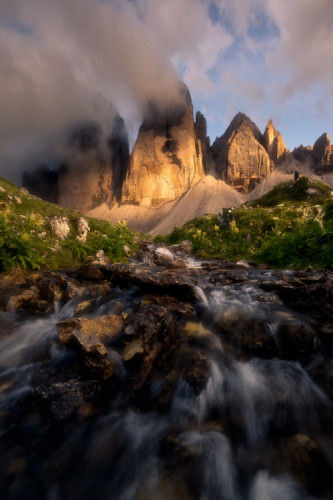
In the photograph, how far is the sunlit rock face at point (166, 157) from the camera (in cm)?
10938

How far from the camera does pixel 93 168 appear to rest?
134 m

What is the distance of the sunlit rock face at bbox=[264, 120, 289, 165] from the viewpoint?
379 ft

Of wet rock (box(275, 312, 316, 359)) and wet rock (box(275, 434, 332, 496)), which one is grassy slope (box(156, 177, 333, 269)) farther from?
wet rock (box(275, 434, 332, 496))

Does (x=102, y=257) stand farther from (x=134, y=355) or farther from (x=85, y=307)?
(x=134, y=355)

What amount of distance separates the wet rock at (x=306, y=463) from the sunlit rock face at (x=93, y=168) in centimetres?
13517

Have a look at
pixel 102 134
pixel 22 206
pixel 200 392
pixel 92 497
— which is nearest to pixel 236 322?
pixel 200 392

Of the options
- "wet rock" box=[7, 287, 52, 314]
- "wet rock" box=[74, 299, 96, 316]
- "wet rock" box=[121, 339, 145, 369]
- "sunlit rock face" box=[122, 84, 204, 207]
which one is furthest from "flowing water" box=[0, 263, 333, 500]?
"sunlit rock face" box=[122, 84, 204, 207]

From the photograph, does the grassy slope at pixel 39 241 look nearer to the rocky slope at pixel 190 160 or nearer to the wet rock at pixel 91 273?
the wet rock at pixel 91 273

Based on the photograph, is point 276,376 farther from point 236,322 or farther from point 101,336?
point 101,336

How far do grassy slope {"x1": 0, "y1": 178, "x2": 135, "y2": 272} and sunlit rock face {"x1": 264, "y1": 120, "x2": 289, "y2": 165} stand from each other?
126830 millimetres

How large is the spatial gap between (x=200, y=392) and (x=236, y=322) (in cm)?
173

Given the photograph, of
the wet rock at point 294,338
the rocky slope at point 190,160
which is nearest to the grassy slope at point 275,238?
A: the wet rock at point 294,338

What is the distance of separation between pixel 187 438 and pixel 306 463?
1.22 metres

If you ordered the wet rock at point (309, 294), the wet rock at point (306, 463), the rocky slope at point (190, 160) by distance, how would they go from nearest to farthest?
1. the wet rock at point (306, 463)
2. the wet rock at point (309, 294)
3. the rocky slope at point (190, 160)
